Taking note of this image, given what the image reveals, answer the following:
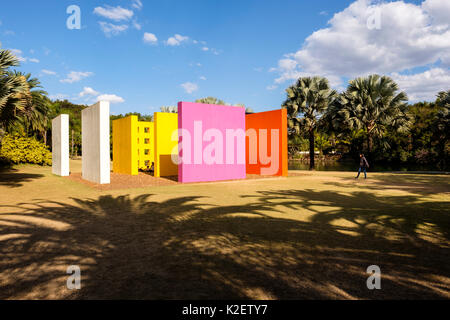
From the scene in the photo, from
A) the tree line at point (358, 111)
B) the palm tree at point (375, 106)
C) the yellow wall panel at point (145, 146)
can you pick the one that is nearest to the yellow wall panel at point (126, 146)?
the yellow wall panel at point (145, 146)

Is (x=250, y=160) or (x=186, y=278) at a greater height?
(x=250, y=160)

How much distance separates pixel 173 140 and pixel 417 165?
106ft

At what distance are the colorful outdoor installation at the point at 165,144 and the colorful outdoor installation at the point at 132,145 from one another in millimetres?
2454

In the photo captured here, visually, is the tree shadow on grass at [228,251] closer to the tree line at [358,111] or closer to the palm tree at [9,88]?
the palm tree at [9,88]

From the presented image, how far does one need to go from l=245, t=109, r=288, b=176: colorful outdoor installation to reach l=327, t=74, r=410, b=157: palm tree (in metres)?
8.61

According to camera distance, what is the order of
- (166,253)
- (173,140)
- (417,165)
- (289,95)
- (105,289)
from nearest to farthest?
(105,289) → (166,253) → (173,140) → (289,95) → (417,165)

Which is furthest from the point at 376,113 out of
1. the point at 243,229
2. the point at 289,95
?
the point at 243,229

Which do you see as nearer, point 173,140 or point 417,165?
point 173,140

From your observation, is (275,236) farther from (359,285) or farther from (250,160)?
(250,160)

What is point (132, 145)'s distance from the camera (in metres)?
20.6

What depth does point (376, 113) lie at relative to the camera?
2308 cm

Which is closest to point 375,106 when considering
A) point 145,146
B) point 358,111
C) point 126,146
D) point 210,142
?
point 358,111

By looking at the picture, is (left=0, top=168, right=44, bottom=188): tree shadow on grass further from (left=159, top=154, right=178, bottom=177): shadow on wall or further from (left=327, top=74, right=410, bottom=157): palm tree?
(left=327, top=74, right=410, bottom=157): palm tree

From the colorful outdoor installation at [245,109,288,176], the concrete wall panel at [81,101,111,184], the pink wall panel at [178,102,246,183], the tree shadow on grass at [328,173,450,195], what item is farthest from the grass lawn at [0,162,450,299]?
the colorful outdoor installation at [245,109,288,176]
